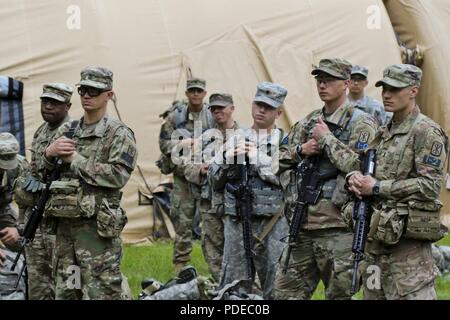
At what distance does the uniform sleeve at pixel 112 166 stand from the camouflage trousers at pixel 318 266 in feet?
4.16

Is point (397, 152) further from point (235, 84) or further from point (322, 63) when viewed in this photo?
point (235, 84)

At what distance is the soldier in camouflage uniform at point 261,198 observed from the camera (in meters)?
9.02

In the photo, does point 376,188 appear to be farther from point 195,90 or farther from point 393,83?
point 195,90

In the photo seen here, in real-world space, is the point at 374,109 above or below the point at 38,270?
above

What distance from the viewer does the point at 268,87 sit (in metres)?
9.06

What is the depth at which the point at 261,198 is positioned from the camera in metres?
9.06

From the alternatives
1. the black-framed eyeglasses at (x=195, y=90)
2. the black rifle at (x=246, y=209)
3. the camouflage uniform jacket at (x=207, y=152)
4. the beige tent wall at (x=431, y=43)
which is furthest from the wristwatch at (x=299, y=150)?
the beige tent wall at (x=431, y=43)

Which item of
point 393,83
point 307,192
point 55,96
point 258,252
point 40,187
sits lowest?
point 258,252

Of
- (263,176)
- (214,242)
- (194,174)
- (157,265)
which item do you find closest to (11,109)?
(157,265)

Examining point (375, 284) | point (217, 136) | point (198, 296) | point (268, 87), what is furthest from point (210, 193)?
point (375, 284)

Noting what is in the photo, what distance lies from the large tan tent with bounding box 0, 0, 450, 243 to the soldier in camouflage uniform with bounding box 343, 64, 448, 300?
678 centimetres

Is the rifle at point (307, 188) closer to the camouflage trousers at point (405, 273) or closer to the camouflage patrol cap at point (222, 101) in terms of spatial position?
the camouflage trousers at point (405, 273)

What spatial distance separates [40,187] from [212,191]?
2056 mm
